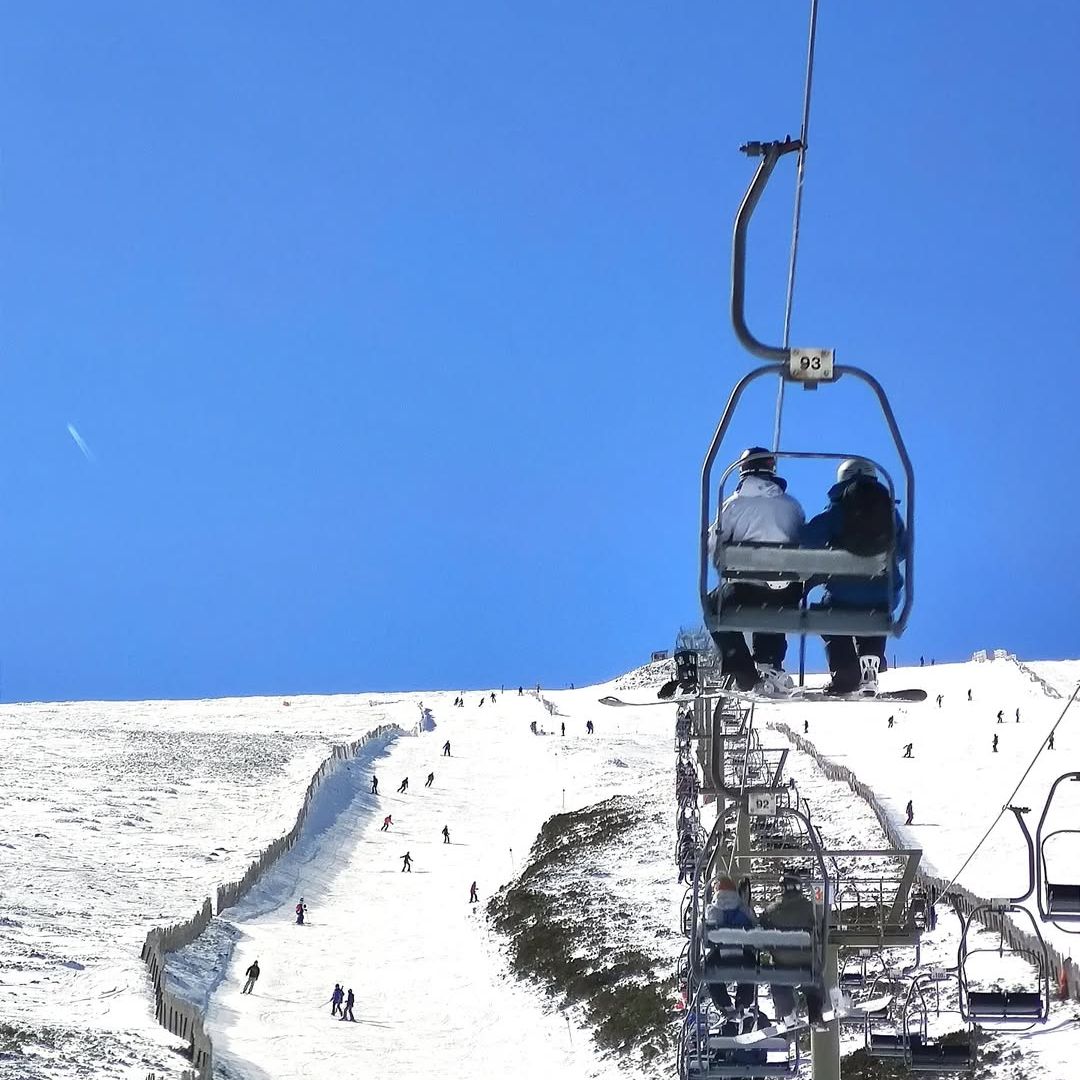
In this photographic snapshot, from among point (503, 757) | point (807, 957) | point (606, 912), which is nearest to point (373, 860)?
point (606, 912)

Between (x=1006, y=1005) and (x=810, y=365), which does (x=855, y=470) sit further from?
(x=1006, y=1005)

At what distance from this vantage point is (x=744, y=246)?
5266 millimetres

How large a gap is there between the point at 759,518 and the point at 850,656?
1.66 m

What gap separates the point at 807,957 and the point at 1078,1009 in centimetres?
1203

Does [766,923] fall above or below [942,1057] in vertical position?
above

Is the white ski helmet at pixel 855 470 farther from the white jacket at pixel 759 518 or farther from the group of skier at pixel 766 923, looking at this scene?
the group of skier at pixel 766 923

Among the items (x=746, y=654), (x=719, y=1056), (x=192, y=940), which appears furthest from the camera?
(x=192, y=940)

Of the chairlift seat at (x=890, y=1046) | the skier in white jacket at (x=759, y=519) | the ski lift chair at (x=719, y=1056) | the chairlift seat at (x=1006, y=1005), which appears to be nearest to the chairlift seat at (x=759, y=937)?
the ski lift chair at (x=719, y=1056)

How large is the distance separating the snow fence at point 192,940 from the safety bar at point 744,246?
1735 cm

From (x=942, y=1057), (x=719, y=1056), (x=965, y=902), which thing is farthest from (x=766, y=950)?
(x=965, y=902)

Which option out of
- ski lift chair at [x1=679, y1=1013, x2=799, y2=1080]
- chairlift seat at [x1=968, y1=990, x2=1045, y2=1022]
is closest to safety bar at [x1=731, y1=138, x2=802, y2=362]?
ski lift chair at [x1=679, y1=1013, x2=799, y2=1080]

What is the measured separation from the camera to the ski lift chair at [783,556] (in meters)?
5.26

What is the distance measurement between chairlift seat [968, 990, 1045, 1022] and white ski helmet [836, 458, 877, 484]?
7403 millimetres

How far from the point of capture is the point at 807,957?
29.2 feet
